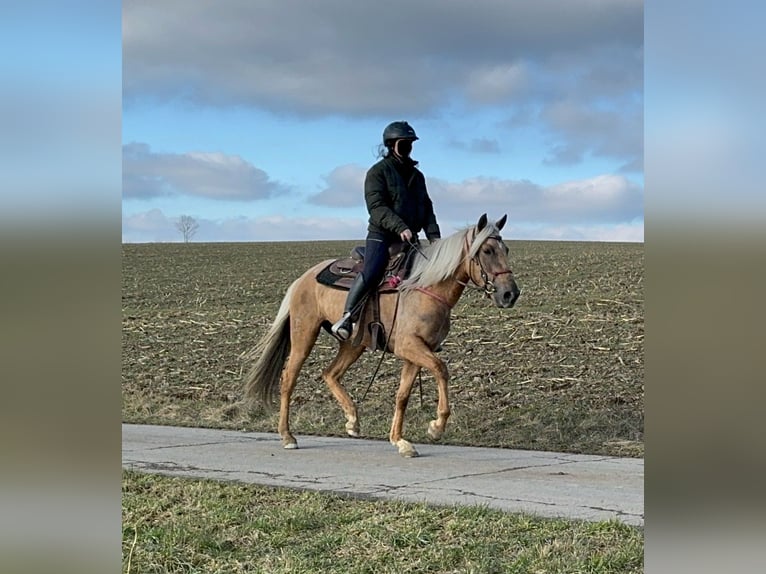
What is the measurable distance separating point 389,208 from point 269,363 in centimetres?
215

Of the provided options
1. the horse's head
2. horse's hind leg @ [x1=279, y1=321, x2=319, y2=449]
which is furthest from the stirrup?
the horse's head

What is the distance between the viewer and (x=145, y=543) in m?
5.04

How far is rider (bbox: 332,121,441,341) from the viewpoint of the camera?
761 cm

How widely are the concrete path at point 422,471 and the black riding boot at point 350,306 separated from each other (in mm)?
1021

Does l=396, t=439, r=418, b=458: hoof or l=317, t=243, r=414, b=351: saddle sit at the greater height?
l=317, t=243, r=414, b=351: saddle

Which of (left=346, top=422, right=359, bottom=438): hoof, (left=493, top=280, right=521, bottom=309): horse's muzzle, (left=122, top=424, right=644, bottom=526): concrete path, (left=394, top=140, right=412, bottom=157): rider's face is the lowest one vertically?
(left=122, top=424, right=644, bottom=526): concrete path

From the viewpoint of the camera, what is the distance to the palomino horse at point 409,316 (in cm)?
739

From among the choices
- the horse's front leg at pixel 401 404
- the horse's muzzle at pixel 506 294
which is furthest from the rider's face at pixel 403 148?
the horse's front leg at pixel 401 404

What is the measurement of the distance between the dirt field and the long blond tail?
2.48 feet

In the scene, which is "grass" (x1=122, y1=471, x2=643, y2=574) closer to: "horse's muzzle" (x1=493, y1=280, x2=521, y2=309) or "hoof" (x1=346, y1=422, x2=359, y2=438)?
"horse's muzzle" (x1=493, y1=280, x2=521, y2=309)

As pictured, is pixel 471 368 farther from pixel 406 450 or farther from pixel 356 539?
pixel 356 539

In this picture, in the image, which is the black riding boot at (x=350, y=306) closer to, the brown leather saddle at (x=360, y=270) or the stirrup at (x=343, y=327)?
the stirrup at (x=343, y=327)
